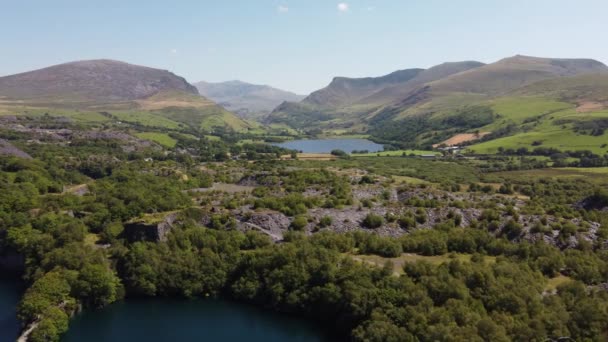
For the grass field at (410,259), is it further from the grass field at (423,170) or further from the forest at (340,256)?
the grass field at (423,170)

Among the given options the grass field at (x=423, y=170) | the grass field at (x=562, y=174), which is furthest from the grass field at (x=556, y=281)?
the grass field at (x=562, y=174)

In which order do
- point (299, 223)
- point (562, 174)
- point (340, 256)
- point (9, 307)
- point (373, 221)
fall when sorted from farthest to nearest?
point (562, 174)
point (373, 221)
point (299, 223)
point (340, 256)
point (9, 307)

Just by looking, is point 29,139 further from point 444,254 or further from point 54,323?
point 444,254

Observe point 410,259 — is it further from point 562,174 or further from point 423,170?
point 562,174

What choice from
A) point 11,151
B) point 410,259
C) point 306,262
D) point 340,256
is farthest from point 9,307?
point 11,151

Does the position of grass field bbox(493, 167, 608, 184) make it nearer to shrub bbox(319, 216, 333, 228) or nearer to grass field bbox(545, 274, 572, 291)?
shrub bbox(319, 216, 333, 228)

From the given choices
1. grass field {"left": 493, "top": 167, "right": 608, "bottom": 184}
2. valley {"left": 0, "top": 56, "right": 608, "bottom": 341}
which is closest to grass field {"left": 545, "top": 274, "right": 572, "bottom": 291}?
valley {"left": 0, "top": 56, "right": 608, "bottom": 341}
